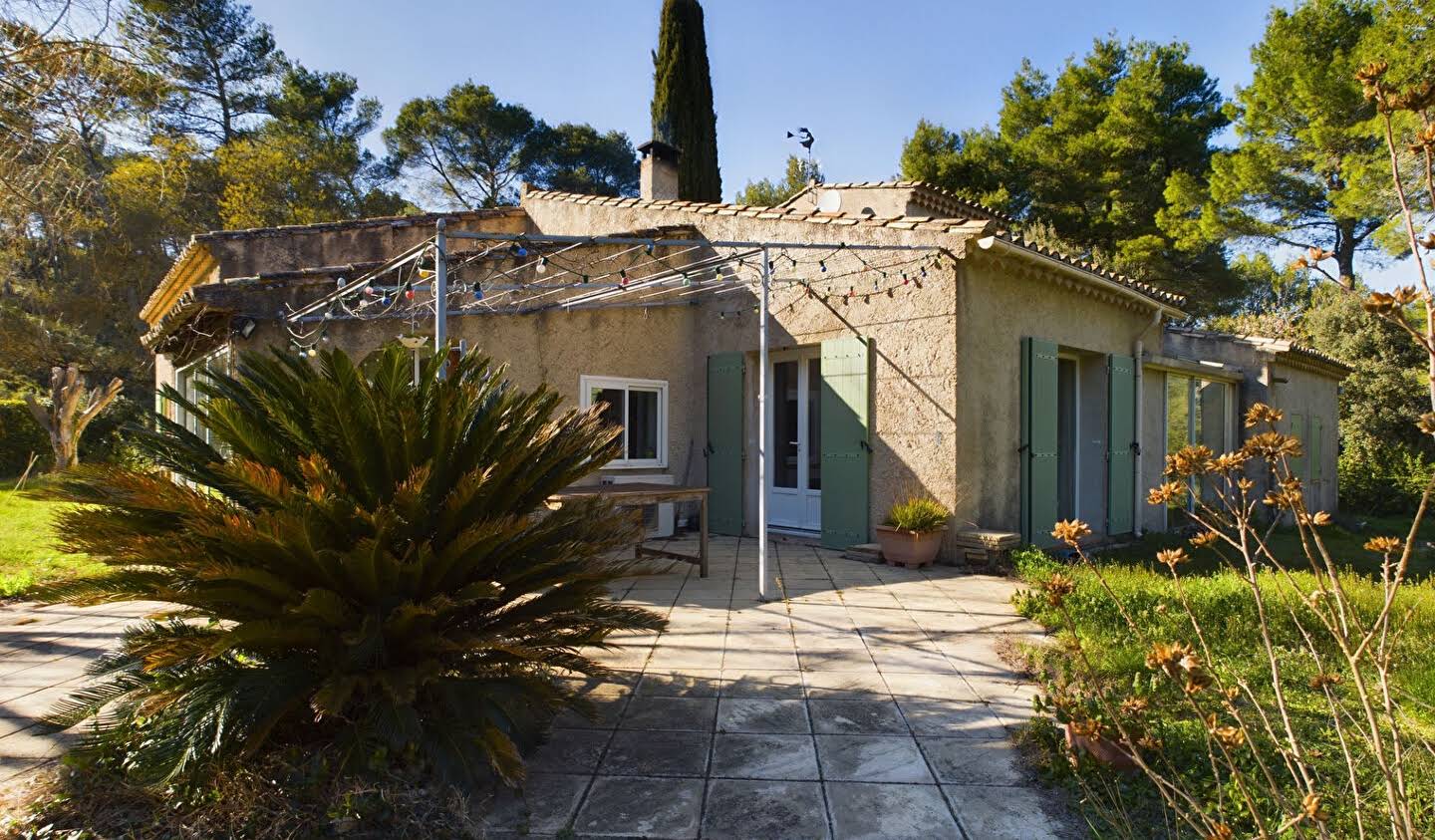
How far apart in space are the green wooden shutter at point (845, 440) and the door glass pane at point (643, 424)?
2.15m

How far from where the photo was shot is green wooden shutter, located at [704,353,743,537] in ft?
30.5

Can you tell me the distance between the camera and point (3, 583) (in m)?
6.49

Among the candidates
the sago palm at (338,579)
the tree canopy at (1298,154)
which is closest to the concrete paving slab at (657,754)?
the sago palm at (338,579)

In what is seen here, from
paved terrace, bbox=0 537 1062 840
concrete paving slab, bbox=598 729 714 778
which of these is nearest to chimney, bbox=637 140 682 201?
paved terrace, bbox=0 537 1062 840

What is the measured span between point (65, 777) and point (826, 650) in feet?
11.7

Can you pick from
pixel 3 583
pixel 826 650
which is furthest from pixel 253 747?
pixel 3 583

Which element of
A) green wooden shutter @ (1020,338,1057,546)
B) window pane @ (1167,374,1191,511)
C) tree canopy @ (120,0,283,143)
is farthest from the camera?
tree canopy @ (120,0,283,143)

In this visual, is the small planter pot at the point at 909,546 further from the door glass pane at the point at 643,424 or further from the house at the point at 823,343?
the door glass pane at the point at 643,424

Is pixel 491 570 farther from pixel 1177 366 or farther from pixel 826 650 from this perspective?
pixel 1177 366

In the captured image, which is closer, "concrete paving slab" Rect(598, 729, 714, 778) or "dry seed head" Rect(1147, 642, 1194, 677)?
"dry seed head" Rect(1147, 642, 1194, 677)

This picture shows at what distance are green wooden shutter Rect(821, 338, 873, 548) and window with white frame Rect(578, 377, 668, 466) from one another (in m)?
2.07

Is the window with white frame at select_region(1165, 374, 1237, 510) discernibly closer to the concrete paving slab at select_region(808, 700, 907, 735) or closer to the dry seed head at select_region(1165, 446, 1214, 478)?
the concrete paving slab at select_region(808, 700, 907, 735)

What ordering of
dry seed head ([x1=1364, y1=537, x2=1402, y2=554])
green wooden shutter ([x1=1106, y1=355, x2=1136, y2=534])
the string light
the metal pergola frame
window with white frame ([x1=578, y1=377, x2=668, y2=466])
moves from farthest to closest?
green wooden shutter ([x1=1106, y1=355, x2=1136, y2=534]) → window with white frame ([x1=578, y1=377, x2=668, y2=466]) → the string light → the metal pergola frame → dry seed head ([x1=1364, y1=537, x2=1402, y2=554])

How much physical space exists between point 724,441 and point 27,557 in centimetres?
743
